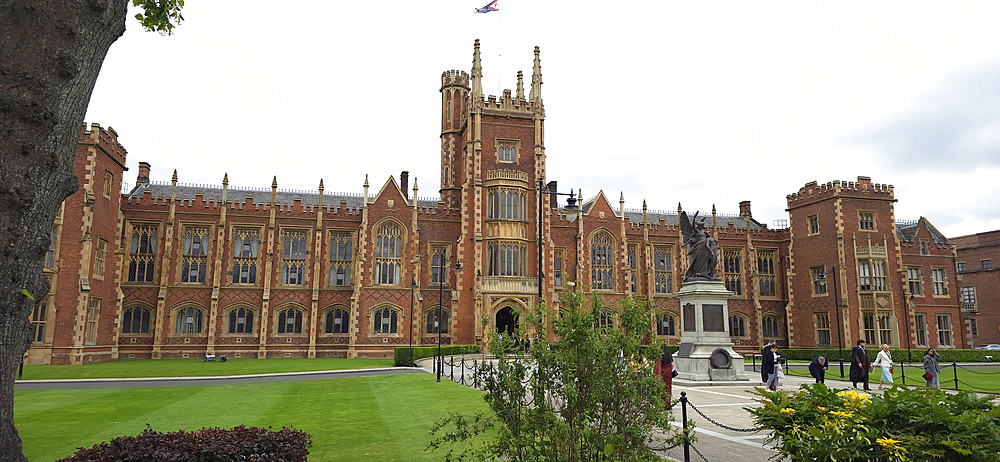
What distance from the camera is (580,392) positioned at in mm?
6523

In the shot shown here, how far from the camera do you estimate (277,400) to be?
16.6 meters

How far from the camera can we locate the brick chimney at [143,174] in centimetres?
4440

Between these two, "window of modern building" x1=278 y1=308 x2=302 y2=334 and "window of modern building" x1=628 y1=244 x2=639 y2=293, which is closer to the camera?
"window of modern building" x1=278 y1=308 x2=302 y2=334

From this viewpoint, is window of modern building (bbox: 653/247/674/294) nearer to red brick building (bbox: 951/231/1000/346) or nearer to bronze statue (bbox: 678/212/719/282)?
bronze statue (bbox: 678/212/719/282)

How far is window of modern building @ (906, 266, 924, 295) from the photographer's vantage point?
1743 inches

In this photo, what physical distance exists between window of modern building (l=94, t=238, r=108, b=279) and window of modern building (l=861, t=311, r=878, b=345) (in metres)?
51.4

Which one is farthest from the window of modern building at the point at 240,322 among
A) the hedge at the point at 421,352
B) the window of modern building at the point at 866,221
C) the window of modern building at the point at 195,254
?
the window of modern building at the point at 866,221

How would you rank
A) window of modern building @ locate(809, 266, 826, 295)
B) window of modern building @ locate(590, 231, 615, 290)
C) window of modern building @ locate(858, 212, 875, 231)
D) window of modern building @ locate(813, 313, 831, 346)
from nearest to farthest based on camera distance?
window of modern building @ locate(858, 212, 875, 231), window of modern building @ locate(813, 313, 831, 346), window of modern building @ locate(809, 266, 826, 295), window of modern building @ locate(590, 231, 615, 290)

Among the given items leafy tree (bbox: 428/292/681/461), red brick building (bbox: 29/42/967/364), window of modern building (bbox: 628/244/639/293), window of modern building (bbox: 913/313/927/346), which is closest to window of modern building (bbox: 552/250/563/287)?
red brick building (bbox: 29/42/967/364)

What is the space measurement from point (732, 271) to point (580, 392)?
4609 centimetres

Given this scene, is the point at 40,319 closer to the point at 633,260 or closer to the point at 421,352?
the point at 421,352

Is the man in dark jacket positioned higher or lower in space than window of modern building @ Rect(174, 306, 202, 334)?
lower

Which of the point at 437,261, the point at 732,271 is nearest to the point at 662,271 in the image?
the point at 732,271

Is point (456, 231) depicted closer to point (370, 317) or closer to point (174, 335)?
point (370, 317)
